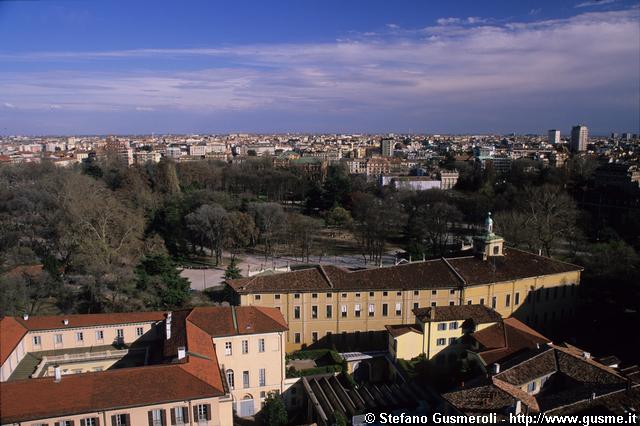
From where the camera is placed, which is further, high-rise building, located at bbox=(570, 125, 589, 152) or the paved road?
high-rise building, located at bbox=(570, 125, 589, 152)

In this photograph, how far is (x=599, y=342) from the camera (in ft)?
95.2

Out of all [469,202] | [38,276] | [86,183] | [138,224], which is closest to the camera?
[38,276]

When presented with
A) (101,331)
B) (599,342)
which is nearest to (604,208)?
(599,342)

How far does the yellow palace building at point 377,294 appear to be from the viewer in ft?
96.1

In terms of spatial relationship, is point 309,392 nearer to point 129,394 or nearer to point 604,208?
point 129,394

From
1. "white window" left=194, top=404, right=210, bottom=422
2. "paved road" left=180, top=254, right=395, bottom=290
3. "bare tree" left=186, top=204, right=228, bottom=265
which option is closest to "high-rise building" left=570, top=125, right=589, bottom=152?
"paved road" left=180, top=254, right=395, bottom=290

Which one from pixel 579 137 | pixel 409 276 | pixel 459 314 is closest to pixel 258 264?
pixel 409 276

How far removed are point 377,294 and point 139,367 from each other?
15325mm

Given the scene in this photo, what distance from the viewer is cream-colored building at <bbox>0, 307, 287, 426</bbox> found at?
16.7 meters

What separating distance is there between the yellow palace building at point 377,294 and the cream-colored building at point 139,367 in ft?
13.1

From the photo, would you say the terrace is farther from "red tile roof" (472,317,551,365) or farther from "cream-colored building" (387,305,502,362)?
"red tile roof" (472,317,551,365)

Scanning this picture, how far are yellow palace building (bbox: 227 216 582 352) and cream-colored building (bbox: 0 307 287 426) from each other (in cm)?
400

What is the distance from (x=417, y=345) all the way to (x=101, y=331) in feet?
51.7

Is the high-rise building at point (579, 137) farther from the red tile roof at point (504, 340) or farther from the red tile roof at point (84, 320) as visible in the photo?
the red tile roof at point (84, 320)
